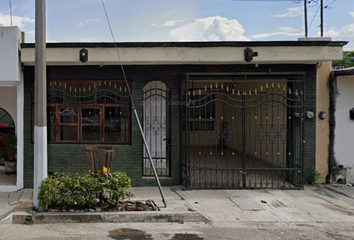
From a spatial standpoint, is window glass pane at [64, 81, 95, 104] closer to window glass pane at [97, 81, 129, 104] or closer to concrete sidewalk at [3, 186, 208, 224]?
window glass pane at [97, 81, 129, 104]

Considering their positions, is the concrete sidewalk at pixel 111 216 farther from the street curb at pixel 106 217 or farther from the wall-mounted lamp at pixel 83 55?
the wall-mounted lamp at pixel 83 55

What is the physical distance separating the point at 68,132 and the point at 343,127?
24.2ft

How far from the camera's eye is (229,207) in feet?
19.6

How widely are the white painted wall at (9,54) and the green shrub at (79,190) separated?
9.60 feet

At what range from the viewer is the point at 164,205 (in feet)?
19.2

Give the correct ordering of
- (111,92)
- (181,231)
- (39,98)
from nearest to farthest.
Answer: (181,231), (39,98), (111,92)

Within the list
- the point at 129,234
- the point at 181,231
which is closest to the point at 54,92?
the point at 129,234

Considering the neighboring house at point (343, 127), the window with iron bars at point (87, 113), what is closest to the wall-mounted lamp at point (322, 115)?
the neighboring house at point (343, 127)

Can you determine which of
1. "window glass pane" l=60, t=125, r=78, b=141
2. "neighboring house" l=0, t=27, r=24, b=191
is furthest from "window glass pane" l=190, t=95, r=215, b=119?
"neighboring house" l=0, t=27, r=24, b=191

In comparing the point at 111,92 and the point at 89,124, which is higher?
the point at 111,92

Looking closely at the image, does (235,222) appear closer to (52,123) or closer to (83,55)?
(83,55)

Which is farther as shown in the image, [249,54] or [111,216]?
[249,54]

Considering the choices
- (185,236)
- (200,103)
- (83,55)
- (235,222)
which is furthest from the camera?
(200,103)

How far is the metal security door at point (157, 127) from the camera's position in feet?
24.8
